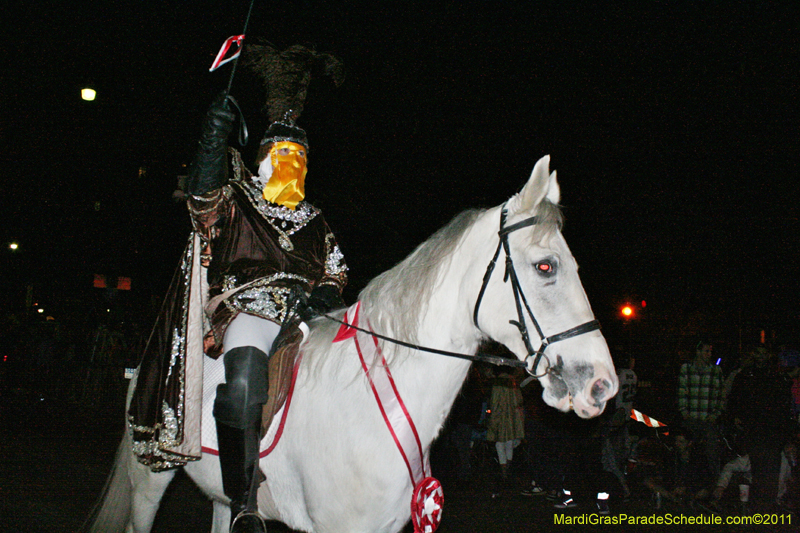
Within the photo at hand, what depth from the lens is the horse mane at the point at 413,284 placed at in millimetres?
2721

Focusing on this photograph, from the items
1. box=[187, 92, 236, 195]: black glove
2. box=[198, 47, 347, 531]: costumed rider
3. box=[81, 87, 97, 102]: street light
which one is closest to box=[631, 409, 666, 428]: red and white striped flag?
box=[198, 47, 347, 531]: costumed rider

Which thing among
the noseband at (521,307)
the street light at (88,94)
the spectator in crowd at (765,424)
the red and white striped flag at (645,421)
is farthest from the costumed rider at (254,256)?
the street light at (88,94)

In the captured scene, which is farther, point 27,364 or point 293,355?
point 27,364

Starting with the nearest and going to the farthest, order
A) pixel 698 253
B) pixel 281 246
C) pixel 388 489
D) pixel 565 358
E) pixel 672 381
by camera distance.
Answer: pixel 565 358
pixel 388 489
pixel 281 246
pixel 698 253
pixel 672 381

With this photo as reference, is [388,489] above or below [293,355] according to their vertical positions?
below

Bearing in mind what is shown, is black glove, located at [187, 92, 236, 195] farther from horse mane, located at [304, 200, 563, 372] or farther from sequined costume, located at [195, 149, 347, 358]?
horse mane, located at [304, 200, 563, 372]

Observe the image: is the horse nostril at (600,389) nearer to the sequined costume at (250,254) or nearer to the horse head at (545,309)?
the horse head at (545,309)

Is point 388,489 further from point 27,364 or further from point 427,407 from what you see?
point 27,364

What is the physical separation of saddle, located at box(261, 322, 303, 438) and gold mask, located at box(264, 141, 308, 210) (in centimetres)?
77

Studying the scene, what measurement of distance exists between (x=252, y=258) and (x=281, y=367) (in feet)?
2.17

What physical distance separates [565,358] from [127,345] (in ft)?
59.2

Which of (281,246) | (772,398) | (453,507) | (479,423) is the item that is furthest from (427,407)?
(479,423)

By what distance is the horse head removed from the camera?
2.28 meters

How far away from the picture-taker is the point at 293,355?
3.05m
